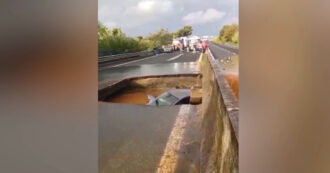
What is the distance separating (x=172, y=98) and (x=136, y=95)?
4.18 feet

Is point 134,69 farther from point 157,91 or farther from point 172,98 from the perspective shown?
point 157,91

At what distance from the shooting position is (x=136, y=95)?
7.09m

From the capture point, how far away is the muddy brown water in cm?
626

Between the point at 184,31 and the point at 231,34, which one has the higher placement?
the point at 184,31

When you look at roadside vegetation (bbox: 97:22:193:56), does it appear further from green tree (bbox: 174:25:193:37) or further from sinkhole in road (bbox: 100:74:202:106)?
sinkhole in road (bbox: 100:74:202:106)

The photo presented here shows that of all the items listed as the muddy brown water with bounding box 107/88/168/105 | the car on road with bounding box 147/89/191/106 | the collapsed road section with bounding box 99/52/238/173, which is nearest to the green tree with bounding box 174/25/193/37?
the collapsed road section with bounding box 99/52/238/173

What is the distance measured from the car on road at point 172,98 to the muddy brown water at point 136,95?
254 mm

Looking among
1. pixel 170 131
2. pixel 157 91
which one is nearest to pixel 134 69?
pixel 170 131

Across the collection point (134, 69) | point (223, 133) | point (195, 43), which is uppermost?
point (195, 43)

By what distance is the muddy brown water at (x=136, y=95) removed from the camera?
6.26 metres

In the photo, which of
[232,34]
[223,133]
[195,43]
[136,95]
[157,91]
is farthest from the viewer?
[136,95]
